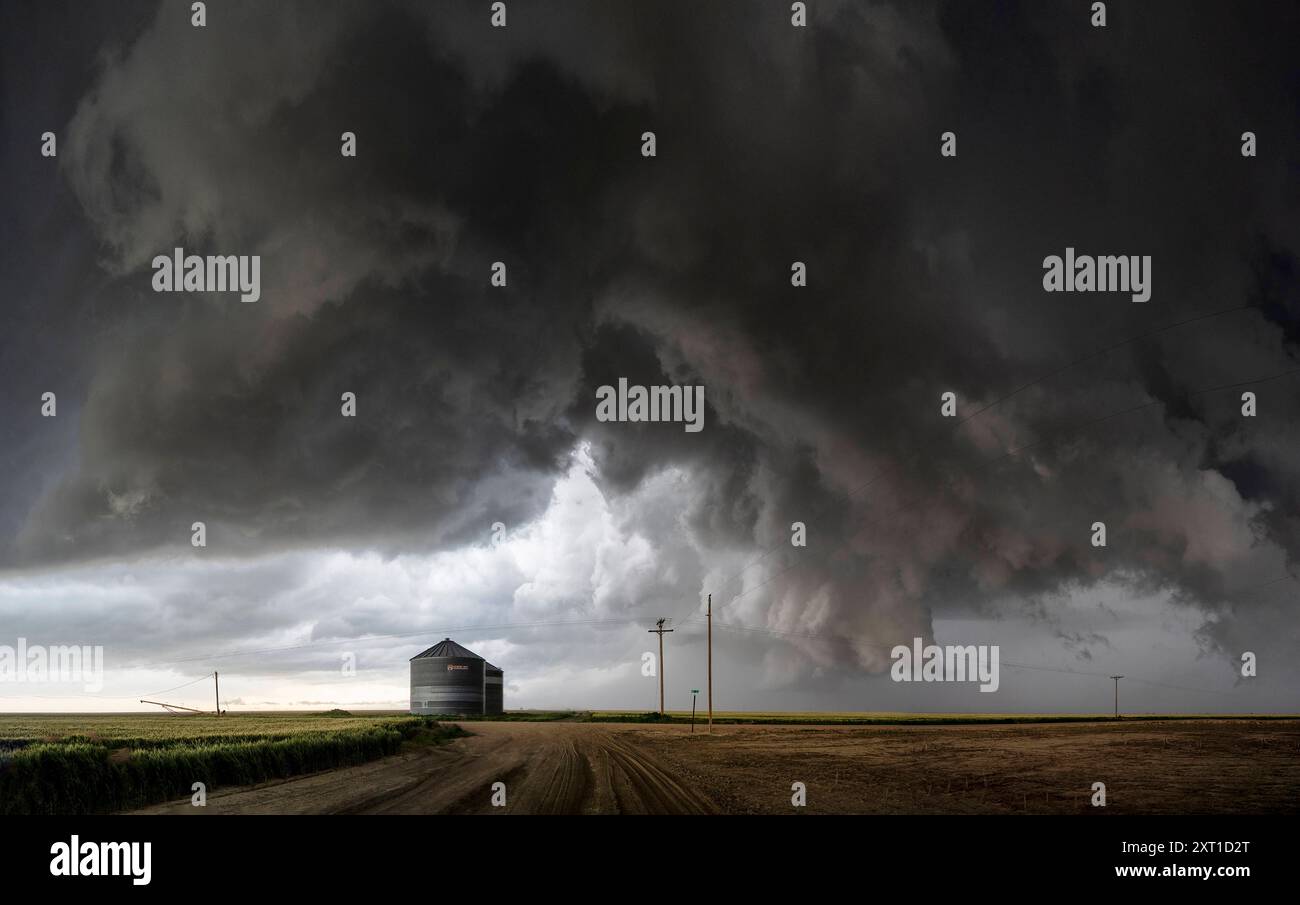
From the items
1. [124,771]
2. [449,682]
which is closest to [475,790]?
[124,771]

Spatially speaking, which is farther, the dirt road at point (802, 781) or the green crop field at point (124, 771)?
the dirt road at point (802, 781)

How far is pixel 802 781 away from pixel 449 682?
99630 mm

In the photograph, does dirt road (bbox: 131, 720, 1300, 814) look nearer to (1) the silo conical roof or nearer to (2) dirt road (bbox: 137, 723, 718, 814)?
(2) dirt road (bbox: 137, 723, 718, 814)

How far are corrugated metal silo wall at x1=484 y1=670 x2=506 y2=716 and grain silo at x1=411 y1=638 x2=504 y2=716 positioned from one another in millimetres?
179

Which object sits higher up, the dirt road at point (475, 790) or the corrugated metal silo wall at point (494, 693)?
the dirt road at point (475, 790)

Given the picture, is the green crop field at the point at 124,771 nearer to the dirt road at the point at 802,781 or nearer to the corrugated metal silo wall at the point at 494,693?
the dirt road at the point at 802,781

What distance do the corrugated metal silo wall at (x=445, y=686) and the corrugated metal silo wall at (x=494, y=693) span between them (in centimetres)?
304

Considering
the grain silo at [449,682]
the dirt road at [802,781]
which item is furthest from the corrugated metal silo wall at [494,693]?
the dirt road at [802,781]

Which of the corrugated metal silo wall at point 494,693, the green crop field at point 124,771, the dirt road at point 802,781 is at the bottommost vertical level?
the corrugated metal silo wall at point 494,693

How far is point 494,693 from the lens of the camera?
13262 centimetres

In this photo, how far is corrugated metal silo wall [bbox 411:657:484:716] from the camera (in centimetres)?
12300

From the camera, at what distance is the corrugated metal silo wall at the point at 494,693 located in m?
130

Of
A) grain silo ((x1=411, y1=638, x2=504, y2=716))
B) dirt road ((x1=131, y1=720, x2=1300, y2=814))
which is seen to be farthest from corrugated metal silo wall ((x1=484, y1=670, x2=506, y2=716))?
dirt road ((x1=131, y1=720, x2=1300, y2=814))
